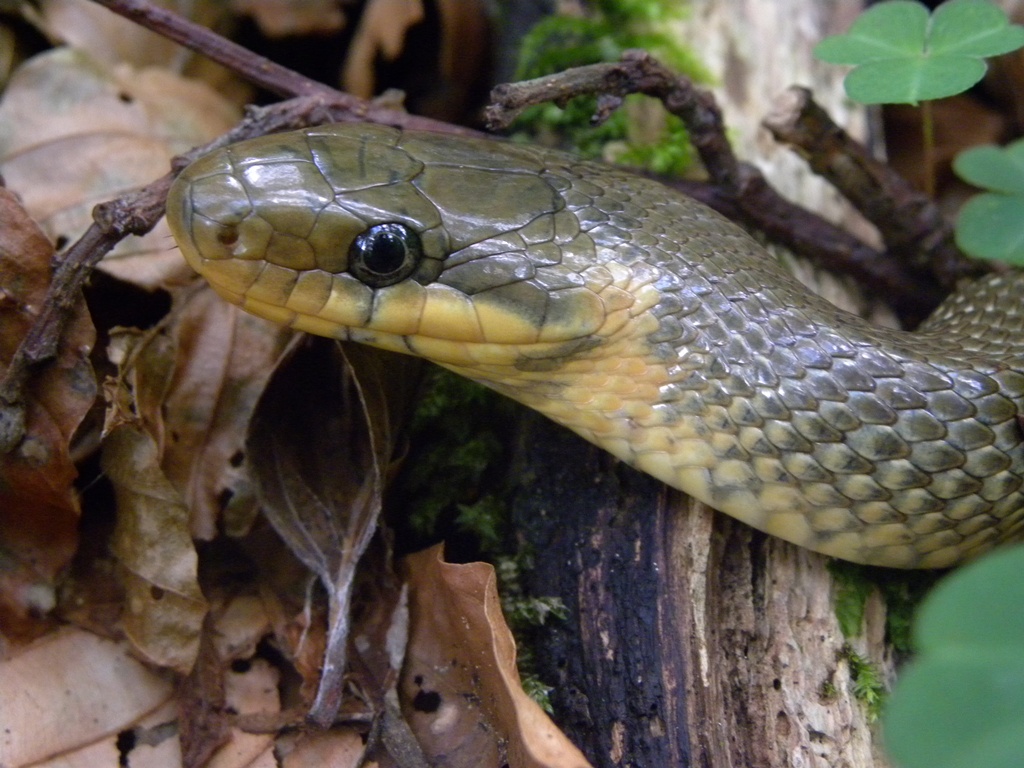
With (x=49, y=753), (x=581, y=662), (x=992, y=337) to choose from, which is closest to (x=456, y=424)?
(x=581, y=662)

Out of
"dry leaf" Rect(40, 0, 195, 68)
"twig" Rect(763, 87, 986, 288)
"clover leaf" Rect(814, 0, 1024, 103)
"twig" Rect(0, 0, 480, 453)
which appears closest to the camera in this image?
"twig" Rect(0, 0, 480, 453)

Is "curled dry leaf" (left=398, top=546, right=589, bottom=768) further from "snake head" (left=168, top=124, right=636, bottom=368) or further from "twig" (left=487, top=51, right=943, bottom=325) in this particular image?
"twig" (left=487, top=51, right=943, bottom=325)

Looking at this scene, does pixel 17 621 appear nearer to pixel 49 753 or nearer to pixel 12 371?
pixel 49 753

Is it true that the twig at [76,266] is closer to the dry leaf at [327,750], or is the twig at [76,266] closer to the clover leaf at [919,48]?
the dry leaf at [327,750]

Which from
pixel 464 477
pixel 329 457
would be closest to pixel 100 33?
pixel 329 457

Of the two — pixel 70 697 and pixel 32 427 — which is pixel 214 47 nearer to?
pixel 32 427

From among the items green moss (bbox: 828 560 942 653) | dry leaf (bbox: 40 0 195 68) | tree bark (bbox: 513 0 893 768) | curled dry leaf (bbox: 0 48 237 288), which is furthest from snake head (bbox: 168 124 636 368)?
dry leaf (bbox: 40 0 195 68)
